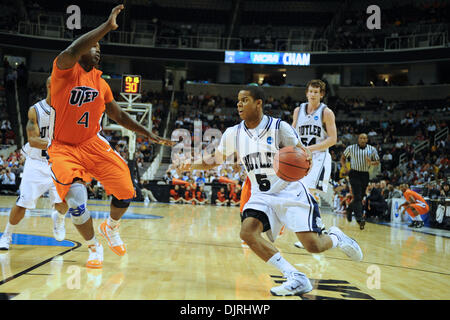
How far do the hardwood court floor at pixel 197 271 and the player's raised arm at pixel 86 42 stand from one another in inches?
71.1

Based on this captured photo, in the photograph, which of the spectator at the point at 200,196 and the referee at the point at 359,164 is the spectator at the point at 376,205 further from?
the spectator at the point at 200,196

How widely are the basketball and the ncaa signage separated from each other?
1014 inches

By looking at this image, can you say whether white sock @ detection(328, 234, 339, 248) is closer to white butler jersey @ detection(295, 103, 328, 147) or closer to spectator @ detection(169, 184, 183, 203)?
white butler jersey @ detection(295, 103, 328, 147)

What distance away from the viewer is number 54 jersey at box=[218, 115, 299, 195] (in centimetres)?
393

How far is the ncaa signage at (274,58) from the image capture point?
28.7 meters

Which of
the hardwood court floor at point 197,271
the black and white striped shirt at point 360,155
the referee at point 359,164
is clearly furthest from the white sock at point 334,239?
the black and white striped shirt at point 360,155

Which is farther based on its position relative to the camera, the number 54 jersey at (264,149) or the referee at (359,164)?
the referee at (359,164)

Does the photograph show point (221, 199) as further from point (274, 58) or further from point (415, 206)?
point (274, 58)

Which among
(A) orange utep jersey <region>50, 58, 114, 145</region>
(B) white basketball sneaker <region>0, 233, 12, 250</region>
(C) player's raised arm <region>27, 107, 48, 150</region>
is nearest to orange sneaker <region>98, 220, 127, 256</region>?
(A) orange utep jersey <region>50, 58, 114, 145</region>

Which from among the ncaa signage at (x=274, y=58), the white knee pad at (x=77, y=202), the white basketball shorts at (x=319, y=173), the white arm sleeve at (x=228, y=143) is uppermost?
the ncaa signage at (x=274, y=58)

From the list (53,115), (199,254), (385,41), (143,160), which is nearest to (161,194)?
(143,160)

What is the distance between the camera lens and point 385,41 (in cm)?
2809

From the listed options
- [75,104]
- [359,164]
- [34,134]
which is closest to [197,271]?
[75,104]

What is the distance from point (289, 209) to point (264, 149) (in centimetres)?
56
